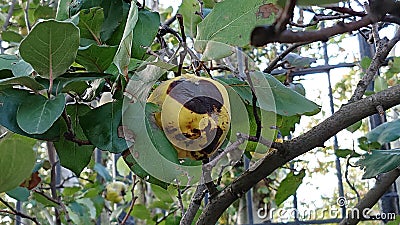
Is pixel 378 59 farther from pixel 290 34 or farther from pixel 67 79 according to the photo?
pixel 290 34

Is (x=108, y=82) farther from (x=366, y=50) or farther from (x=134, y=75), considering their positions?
(x=366, y=50)

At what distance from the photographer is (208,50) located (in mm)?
521

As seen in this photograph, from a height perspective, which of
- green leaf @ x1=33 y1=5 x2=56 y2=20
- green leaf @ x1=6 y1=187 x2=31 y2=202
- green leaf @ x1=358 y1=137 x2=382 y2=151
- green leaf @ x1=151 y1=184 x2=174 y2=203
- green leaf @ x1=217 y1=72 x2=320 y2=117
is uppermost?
green leaf @ x1=33 y1=5 x2=56 y2=20

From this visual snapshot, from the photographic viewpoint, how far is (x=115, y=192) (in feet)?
5.71

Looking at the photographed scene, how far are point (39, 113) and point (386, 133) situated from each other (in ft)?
2.41

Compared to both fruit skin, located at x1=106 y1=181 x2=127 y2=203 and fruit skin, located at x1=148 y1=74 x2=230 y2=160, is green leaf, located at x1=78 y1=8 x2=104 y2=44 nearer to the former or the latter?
fruit skin, located at x1=148 y1=74 x2=230 y2=160

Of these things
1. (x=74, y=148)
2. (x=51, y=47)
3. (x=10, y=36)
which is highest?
(x=10, y=36)

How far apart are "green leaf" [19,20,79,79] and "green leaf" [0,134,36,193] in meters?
0.10

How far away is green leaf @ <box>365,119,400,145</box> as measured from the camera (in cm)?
96

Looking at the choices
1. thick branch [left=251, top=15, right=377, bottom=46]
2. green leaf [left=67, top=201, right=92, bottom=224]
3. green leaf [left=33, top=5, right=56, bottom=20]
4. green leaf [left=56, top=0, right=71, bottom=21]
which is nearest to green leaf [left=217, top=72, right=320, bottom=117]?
green leaf [left=56, top=0, right=71, bottom=21]

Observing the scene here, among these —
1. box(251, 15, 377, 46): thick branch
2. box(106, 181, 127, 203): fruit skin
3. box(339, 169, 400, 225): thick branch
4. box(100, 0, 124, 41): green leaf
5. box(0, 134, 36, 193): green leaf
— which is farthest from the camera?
box(106, 181, 127, 203): fruit skin

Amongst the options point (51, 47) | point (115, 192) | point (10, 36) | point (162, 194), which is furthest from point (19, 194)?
point (115, 192)

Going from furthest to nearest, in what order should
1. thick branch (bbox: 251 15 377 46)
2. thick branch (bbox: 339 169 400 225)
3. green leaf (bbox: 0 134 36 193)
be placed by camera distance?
thick branch (bbox: 339 169 400 225)
green leaf (bbox: 0 134 36 193)
thick branch (bbox: 251 15 377 46)

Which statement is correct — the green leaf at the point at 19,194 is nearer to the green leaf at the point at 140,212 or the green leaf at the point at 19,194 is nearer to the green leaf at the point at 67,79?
the green leaf at the point at 140,212
